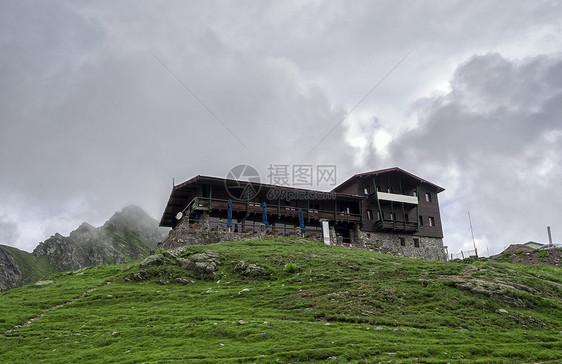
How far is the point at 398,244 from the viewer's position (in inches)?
2309

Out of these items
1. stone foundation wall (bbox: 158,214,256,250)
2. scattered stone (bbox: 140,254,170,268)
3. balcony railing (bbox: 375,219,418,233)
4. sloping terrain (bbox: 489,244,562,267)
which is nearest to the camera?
scattered stone (bbox: 140,254,170,268)

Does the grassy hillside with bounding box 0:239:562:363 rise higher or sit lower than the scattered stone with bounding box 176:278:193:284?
lower

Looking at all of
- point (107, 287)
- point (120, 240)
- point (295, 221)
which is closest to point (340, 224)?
point (295, 221)

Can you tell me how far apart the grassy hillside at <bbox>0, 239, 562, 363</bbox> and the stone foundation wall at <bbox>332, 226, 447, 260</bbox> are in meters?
21.7

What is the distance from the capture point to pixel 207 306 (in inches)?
890

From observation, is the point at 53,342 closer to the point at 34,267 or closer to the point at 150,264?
the point at 150,264

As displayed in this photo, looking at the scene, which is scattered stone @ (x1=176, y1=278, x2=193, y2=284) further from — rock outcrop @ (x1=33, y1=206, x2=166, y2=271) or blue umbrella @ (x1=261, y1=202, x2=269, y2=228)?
rock outcrop @ (x1=33, y1=206, x2=166, y2=271)

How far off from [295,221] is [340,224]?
6.90 metres

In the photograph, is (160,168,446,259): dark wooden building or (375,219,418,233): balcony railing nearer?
(160,168,446,259): dark wooden building

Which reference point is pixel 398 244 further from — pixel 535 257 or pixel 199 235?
pixel 199 235

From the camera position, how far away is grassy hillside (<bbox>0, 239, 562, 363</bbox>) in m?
15.9

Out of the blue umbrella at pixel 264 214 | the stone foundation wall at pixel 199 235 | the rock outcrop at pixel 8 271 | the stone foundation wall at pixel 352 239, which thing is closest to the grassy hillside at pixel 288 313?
the stone foundation wall at pixel 199 235

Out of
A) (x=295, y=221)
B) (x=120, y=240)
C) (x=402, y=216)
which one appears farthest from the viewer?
(x=120, y=240)

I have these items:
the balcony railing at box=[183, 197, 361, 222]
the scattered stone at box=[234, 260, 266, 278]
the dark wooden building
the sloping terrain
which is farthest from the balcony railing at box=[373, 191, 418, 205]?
the scattered stone at box=[234, 260, 266, 278]
